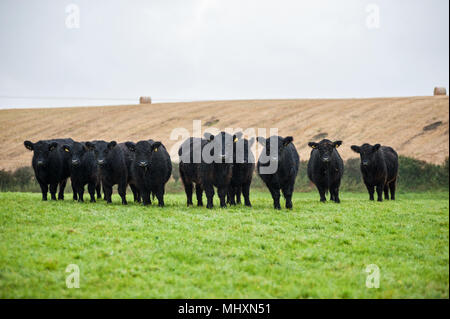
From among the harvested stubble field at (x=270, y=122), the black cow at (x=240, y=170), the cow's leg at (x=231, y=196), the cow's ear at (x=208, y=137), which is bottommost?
the cow's leg at (x=231, y=196)

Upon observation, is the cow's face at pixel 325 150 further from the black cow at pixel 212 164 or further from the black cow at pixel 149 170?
the black cow at pixel 149 170

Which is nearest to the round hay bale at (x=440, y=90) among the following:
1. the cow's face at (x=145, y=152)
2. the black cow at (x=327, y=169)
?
the black cow at (x=327, y=169)

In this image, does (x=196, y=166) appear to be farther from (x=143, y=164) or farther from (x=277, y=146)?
(x=277, y=146)

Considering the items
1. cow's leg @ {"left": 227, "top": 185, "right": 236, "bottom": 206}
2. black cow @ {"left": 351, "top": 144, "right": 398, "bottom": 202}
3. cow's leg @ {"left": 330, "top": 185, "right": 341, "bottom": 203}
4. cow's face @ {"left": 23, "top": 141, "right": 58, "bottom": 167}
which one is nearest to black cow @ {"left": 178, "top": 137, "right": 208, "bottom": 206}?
cow's leg @ {"left": 227, "top": 185, "right": 236, "bottom": 206}

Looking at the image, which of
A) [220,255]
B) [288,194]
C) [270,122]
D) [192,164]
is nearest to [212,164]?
[192,164]

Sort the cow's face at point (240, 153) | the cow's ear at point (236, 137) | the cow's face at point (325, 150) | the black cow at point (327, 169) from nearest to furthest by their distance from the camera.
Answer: the cow's ear at point (236, 137) → the cow's face at point (240, 153) → the cow's face at point (325, 150) → the black cow at point (327, 169)

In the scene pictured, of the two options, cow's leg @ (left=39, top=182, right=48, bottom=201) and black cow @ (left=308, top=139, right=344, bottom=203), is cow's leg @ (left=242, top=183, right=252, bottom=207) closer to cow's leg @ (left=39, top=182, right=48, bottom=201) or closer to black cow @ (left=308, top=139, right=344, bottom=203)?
black cow @ (left=308, top=139, right=344, bottom=203)

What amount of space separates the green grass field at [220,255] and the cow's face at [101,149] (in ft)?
12.5

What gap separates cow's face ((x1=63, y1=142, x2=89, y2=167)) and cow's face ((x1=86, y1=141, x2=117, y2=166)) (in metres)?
0.53

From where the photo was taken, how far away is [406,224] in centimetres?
1082

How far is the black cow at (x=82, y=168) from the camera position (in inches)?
638

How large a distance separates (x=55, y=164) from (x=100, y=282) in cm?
1078

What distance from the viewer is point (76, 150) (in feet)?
53.8

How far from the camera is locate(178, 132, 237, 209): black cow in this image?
14523 millimetres
